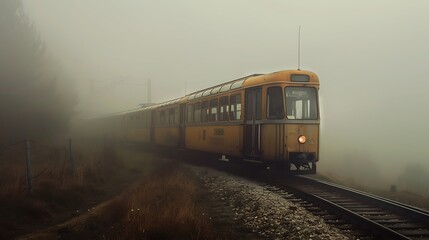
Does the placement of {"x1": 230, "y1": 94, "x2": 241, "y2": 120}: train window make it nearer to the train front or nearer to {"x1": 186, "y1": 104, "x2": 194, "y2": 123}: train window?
the train front

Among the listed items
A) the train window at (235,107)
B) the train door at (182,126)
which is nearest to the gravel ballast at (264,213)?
the train window at (235,107)

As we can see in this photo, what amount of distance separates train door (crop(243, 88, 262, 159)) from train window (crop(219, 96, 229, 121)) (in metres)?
1.43

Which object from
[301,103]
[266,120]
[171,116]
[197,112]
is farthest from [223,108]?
[171,116]

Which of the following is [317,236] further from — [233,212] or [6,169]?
[6,169]

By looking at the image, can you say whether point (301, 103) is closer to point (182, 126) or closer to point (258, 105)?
point (258, 105)

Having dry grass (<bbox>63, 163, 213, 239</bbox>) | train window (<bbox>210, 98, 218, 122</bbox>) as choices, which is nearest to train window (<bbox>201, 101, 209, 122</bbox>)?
train window (<bbox>210, 98, 218, 122</bbox>)

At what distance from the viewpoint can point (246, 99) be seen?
13.4 metres

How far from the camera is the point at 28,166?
9.51m

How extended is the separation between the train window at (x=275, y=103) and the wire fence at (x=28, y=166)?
20.0 feet

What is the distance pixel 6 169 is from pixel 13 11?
1407cm

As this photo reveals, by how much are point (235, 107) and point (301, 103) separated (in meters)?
2.49

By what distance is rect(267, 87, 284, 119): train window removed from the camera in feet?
39.8

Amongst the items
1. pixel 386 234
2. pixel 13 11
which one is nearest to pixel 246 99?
pixel 386 234

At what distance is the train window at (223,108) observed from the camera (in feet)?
48.2
